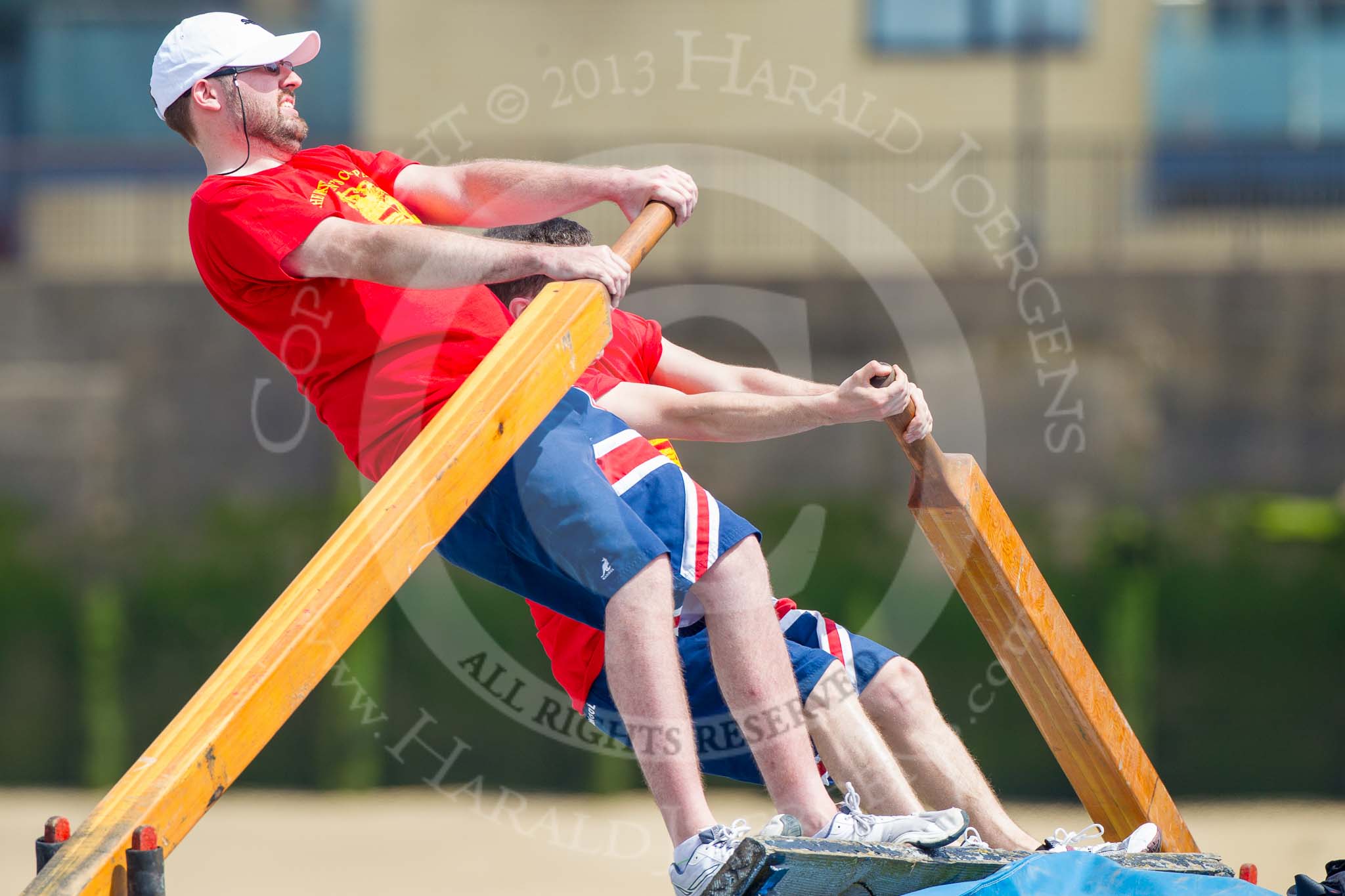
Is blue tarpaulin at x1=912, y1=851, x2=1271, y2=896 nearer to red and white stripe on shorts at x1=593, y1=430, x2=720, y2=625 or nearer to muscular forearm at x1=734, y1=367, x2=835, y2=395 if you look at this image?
red and white stripe on shorts at x1=593, y1=430, x2=720, y2=625

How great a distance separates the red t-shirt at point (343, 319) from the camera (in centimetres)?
292

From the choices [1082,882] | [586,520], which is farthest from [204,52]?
[1082,882]

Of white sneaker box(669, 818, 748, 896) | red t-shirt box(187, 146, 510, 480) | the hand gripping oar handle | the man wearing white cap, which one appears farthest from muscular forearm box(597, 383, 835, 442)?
white sneaker box(669, 818, 748, 896)

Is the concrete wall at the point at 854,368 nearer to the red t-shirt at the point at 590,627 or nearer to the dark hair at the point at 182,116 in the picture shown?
the red t-shirt at the point at 590,627

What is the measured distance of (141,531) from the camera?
1347 centimetres

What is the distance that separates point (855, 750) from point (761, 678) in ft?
0.98

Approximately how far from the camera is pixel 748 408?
10.6 ft

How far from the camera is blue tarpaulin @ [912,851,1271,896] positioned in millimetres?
2609

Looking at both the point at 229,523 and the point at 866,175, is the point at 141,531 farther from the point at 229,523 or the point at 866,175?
the point at 866,175

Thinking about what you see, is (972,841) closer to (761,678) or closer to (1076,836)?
(1076,836)

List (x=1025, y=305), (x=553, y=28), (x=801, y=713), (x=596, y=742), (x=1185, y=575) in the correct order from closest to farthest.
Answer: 1. (x=801, y=713)
2. (x=596, y=742)
3. (x=1185, y=575)
4. (x=1025, y=305)
5. (x=553, y=28)

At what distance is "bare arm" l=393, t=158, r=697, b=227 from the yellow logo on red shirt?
126 mm

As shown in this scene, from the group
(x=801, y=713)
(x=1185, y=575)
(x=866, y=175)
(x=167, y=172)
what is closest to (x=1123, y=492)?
(x=1185, y=575)

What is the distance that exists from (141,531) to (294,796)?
2541 millimetres
